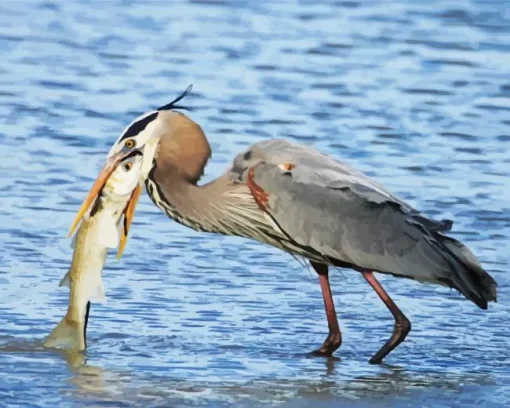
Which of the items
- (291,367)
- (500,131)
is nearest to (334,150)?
(500,131)

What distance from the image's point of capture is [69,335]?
307 inches

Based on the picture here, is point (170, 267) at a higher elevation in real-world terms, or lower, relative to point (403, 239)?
lower

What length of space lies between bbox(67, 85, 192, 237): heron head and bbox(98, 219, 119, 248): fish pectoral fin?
0.11 metres

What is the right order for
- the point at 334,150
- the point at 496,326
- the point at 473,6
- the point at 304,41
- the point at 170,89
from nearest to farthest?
the point at 496,326 < the point at 334,150 < the point at 170,89 < the point at 304,41 < the point at 473,6

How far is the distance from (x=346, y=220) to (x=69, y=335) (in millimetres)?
1327

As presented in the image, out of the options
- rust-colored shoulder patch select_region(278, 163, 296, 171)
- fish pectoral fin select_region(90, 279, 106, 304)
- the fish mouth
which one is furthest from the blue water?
rust-colored shoulder patch select_region(278, 163, 296, 171)

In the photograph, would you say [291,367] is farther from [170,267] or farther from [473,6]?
[473,6]

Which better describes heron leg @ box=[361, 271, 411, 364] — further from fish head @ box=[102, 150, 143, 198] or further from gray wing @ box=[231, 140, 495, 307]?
fish head @ box=[102, 150, 143, 198]

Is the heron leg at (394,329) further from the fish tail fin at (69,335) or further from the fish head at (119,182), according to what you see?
the fish tail fin at (69,335)

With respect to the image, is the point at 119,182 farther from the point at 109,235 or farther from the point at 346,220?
the point at 346,220

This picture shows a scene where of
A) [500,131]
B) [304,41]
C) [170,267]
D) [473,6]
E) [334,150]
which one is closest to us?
[170,267]

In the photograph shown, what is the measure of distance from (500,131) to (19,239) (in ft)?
15.4

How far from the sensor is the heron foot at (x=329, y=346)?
800cm

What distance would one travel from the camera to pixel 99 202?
7980 mm
